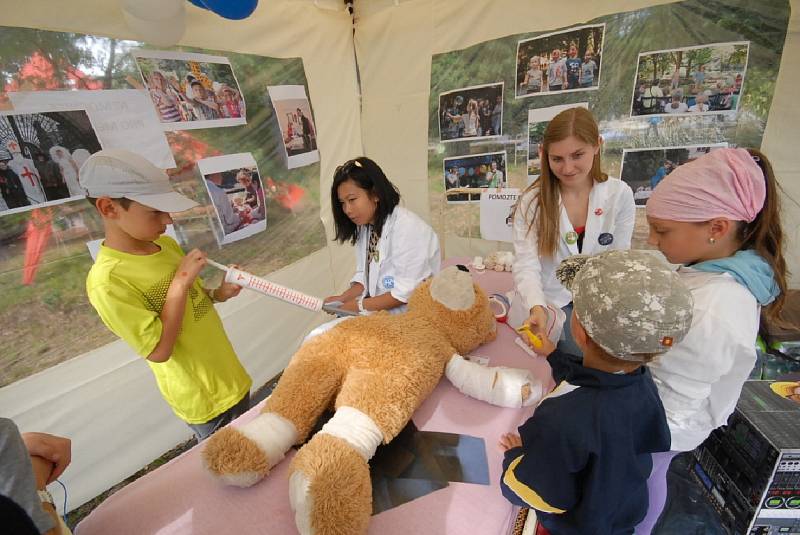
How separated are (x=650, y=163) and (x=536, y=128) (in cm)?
61

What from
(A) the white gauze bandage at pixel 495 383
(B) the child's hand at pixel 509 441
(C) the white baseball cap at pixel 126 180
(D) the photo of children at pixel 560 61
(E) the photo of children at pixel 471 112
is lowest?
(B) the child's hand at pixel 509 441

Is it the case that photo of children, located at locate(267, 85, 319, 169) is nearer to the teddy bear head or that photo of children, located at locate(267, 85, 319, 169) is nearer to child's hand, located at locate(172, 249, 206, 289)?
child's hand, located at locate(172, 249, 206, 289)

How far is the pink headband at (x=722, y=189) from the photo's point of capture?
697 mm

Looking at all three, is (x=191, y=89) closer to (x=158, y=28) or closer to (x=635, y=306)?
(x=158, y=28)

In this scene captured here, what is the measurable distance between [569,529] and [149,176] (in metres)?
1.20

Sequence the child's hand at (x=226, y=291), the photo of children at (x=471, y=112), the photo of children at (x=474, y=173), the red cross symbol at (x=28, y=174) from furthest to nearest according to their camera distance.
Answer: the photo of children at (x=474, y=173), the photo of children at (x=471, y=112), the red cross symbol at (x=28, y=174), the child's hand at (x=226, y=291)

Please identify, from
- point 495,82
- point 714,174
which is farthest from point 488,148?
point 714,174

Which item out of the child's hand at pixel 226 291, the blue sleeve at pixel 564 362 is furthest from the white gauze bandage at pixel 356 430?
the child's hand at pixel 226 291

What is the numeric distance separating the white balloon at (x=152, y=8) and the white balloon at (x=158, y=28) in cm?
2

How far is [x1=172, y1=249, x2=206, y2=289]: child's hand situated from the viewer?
0.92 metres

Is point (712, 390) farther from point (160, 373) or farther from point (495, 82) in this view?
point (495, 82)

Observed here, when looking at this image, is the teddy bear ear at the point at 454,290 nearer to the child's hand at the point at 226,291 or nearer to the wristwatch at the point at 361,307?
the wristwatch at the point at 361,307

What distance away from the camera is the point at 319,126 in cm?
233

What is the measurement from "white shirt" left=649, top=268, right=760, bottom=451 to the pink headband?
13 centimetres
